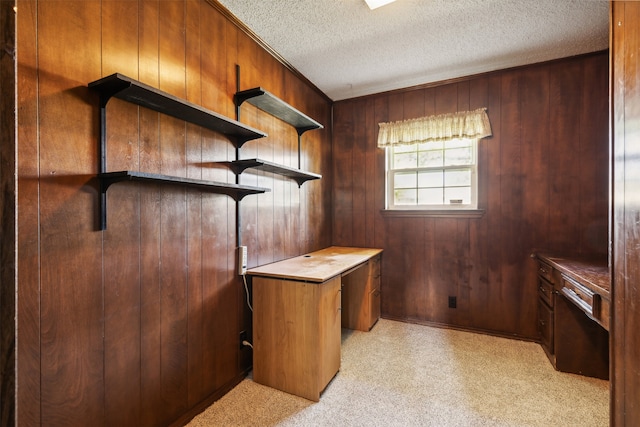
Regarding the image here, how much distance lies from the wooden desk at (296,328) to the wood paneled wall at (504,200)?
1370 mm

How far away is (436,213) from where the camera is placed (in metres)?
3.14

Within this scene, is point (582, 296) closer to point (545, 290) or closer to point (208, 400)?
point (545, 290)

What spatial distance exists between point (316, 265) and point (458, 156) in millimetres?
1949

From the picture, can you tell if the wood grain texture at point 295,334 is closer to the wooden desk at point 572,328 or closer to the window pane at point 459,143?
the wooden desk at point 572,328

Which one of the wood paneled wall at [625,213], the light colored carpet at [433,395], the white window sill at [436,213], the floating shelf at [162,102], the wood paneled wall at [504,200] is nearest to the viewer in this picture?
the wood paneled wall at [625,213]

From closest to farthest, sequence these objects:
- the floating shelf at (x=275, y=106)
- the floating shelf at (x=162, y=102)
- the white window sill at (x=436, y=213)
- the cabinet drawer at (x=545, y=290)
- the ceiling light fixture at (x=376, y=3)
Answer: the floating shelf at (x=162, y=102) < the ceiling light fixture at (x=376, y=3) < the floating shelf at (x=275, y=106) < the cabinet drawer at (x=545, y=290) < the white window sill at (x=436, y=213)

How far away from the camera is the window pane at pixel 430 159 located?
321 cm

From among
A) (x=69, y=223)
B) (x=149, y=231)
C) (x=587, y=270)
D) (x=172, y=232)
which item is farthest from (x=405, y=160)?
(x=69, y=223)

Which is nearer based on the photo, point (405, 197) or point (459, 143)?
point (459, 143)

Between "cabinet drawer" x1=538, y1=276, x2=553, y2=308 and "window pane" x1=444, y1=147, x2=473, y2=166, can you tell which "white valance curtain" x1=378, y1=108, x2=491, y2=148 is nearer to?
"window pane" x1=444, y1=147, x2=473, y2=166

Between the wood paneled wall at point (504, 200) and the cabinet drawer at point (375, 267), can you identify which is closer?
the wood paneled wall at point (504, 200)

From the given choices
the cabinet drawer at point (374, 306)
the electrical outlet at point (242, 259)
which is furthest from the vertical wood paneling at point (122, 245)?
the cabinet drawer at point (374, 306)

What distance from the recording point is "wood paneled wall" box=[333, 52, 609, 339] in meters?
2.64

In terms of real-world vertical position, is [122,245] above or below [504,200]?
below
